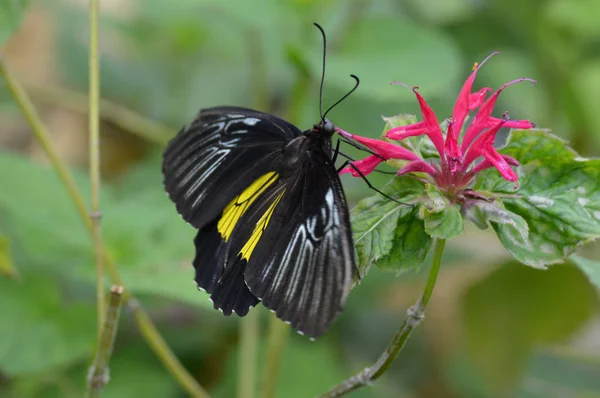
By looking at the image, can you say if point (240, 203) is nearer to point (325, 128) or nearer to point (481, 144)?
point (325, 128)

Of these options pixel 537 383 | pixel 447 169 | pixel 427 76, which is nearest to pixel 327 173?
pixel 447 169

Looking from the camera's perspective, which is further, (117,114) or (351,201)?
(351,201)

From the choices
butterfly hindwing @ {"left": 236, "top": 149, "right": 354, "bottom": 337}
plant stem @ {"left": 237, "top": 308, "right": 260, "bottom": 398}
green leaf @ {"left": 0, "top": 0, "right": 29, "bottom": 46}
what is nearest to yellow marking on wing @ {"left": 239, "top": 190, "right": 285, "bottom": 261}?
butterfly hindwing @ {"left": 236, "top": 149, "right": 354, "bottom": 337}

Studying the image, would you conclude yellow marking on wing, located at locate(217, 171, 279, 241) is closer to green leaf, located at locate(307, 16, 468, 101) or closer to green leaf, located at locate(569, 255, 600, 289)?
green leaf, located at locate(569, 255, 600, 289)

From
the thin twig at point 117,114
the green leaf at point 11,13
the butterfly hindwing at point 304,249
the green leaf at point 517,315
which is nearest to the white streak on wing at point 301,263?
the butterfly hindwing at point 304,249

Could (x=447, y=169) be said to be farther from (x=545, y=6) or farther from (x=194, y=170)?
(x=545, y=6)

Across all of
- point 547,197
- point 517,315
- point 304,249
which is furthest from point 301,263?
point 517,315
